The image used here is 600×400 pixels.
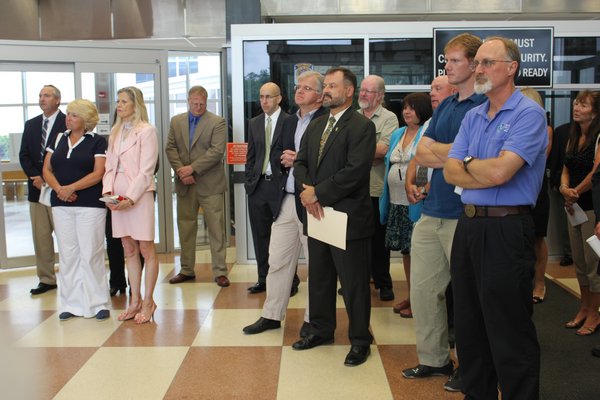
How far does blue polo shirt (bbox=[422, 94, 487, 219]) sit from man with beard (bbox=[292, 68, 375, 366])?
42cm

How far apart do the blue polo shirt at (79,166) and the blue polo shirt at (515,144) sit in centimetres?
279

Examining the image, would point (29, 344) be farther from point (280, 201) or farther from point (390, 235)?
point (390, 235)

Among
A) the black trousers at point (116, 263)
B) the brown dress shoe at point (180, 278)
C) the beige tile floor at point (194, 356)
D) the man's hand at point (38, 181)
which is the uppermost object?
the man's hand at point (38, 181)

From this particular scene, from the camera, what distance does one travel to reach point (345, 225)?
3154 millimetres

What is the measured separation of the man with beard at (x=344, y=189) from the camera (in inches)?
127

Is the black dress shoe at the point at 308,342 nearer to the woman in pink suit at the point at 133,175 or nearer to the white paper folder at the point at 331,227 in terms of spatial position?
the white paper folder at the point at 331,227

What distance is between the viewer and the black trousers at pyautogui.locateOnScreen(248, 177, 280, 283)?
4492 mm

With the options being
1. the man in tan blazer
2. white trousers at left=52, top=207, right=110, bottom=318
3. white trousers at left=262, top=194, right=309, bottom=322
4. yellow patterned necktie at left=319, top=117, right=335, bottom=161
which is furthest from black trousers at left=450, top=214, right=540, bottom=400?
the man in tan blazer

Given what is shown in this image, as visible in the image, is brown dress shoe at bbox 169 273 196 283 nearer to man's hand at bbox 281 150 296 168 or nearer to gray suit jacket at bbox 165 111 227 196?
gray suit jacket at bbox 165 111 227 196

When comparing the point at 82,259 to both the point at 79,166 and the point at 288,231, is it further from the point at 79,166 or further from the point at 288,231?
the point at 288,231

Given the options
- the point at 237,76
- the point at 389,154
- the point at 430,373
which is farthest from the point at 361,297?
the point at 237,76

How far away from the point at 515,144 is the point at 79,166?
122 inches

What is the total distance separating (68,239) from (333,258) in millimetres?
2083

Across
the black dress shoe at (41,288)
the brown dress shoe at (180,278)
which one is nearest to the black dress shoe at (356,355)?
the brown dress shoe at (180,278)
